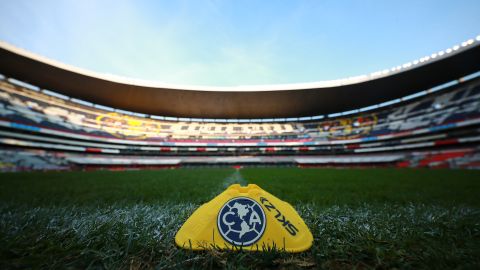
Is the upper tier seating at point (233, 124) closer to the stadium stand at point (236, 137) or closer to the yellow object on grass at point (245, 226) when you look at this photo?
the stadium stand at point (236, 137)

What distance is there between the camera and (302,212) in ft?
6.59

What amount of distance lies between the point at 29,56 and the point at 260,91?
26.0 metres

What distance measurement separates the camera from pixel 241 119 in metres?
38.2

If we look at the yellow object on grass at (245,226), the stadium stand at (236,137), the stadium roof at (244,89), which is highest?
the stadium roof at (244,89)

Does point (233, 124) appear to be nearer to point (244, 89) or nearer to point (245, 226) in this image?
point (244, 89)

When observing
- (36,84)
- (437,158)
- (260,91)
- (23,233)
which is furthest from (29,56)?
(437,158)

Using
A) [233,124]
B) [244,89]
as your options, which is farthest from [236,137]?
[244,89]

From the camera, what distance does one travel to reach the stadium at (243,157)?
103 centimetres

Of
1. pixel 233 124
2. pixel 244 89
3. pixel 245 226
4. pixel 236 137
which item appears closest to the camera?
pixel 245 226

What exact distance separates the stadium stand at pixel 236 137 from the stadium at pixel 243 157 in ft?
0.55

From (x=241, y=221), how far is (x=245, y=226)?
0.10 ft

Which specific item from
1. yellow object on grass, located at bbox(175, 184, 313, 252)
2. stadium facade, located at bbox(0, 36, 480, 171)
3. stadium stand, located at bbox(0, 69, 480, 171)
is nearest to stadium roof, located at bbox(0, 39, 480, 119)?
stadium facade, located at bbox(0, 36, 480, 171)

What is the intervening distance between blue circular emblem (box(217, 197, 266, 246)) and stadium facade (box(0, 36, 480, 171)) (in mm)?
24743

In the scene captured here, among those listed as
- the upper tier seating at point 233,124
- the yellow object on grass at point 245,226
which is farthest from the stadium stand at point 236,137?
the yellow object on grass at point 245,226
